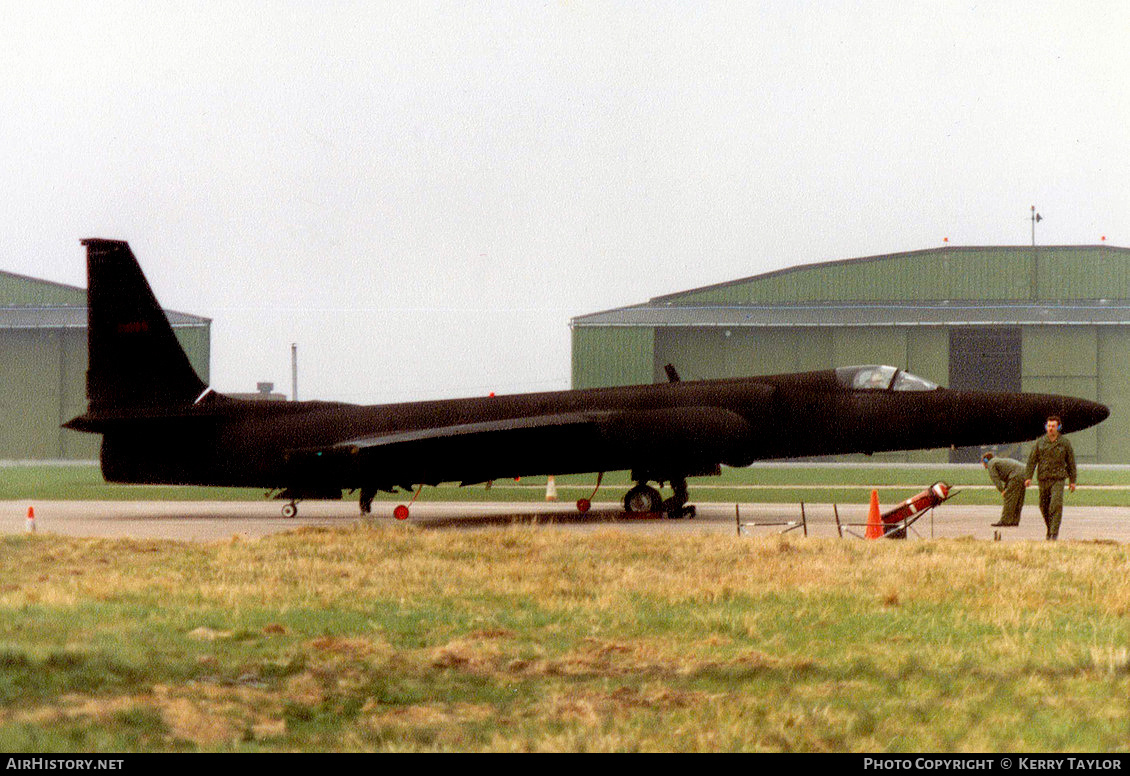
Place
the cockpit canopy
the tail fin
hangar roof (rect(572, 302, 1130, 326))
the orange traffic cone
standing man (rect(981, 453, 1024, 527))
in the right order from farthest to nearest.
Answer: hangar roof (rect(572, 302, 1130, 326)), the tail fin, the cockpit canopy, standing man (rect(981, 453, 1024, 527)), the orange traffic cone

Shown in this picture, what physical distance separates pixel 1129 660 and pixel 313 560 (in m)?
9.23

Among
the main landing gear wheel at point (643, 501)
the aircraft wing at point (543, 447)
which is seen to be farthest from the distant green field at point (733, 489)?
the aircraft wing at point (543, 447)

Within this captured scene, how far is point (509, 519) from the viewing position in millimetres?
22234

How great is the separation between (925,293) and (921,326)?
7.19 ft

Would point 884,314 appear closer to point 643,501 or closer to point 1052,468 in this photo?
point 643,501

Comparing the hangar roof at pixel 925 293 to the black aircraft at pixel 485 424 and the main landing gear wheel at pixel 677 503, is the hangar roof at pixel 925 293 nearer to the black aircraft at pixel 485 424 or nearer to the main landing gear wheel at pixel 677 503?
the black aircraft at pixel 485 424

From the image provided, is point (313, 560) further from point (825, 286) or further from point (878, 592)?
point (825, 286)

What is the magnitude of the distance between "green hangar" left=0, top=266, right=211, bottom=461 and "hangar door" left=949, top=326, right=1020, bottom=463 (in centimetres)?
3416

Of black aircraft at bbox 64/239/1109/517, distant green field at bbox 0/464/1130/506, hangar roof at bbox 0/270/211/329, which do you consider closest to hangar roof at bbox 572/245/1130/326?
distant green field at bbox 0/464/1130/506

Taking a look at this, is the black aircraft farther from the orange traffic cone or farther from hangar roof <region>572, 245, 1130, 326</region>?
hangar roof <region>572, 245, 1130, 326</region>

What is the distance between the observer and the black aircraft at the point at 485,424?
20859mm

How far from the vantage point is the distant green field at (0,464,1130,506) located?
29062 millimetres

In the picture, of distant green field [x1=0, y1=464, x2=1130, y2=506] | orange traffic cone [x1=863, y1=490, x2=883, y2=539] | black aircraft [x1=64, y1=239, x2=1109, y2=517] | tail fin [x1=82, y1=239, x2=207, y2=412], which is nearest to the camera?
orange traffic cone [x1=863, y1=490, x2=883, y2=539]

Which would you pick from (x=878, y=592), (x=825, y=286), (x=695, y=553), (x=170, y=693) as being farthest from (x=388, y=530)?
(x=825, y=286)
